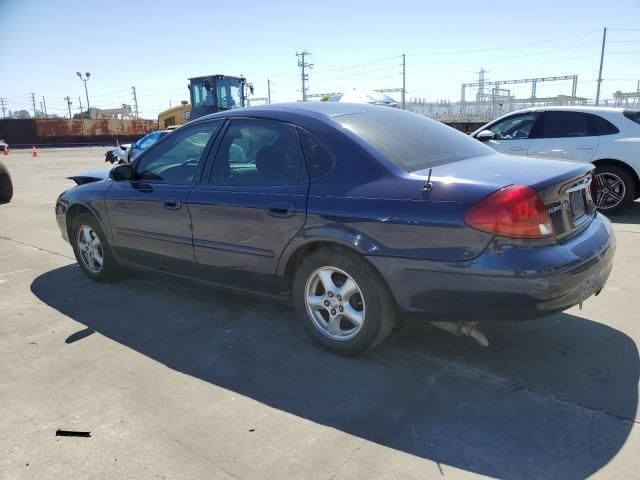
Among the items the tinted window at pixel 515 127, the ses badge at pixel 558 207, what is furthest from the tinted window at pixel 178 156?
the tinted window at pixel 515 127

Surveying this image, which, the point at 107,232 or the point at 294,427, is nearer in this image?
the point at 294,427

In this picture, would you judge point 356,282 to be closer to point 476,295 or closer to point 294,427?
point 476,295

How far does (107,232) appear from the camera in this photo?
15.8ft

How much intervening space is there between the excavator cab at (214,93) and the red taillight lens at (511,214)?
67.6 ft

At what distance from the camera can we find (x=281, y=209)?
135 inches

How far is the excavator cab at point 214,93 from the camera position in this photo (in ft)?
73.6

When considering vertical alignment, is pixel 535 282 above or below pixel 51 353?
above

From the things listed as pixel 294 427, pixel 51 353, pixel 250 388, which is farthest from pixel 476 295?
pixel 51 353

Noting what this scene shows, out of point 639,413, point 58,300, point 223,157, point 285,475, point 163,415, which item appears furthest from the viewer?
point 58,300

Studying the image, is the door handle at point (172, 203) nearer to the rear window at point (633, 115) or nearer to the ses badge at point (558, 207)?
the ses badge at point (558, 207)

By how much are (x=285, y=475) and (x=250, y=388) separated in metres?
0.82

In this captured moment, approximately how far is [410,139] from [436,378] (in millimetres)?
1578

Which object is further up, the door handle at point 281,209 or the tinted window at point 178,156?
the tinted window at point 178,156

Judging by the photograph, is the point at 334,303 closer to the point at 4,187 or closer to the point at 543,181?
the point at 543,181
